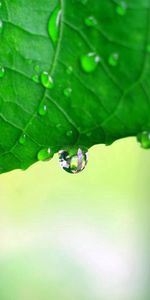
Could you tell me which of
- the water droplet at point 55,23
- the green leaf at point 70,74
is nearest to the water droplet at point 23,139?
the green leaf at point 70,74

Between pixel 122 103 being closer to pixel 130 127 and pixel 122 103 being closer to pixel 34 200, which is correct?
pixel 130 127

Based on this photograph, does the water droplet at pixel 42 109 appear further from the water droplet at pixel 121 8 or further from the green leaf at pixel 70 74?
the water droplet at pixel 121 8

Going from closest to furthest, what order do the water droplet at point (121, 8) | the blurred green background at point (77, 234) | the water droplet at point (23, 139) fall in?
the water droplet at point (121, 8) < the water droplet at point (23, 139) < the blurred green background at point (77, 234)

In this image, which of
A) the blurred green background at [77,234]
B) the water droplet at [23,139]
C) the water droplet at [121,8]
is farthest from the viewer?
the blurred green background at [77,234]

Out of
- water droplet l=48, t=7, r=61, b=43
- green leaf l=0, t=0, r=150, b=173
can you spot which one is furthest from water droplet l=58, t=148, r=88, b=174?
water droplet l=48, t=7, r=61, b=43

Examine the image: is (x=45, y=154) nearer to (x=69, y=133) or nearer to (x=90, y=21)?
(x=69, y=133)

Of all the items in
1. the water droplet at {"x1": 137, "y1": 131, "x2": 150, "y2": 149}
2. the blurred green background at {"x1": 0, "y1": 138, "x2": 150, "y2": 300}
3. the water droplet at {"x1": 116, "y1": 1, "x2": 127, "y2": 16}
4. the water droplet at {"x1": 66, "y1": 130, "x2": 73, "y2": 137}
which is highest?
the water droplet at {"x1": 116, "y1": 1, "x2": 127, "y2": 16}

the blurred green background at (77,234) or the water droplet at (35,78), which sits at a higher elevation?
the water droplet at (35,78)

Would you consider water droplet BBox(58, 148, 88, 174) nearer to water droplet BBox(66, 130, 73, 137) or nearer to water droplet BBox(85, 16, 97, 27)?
water droplet BBox(66, 130, 73, 137)
